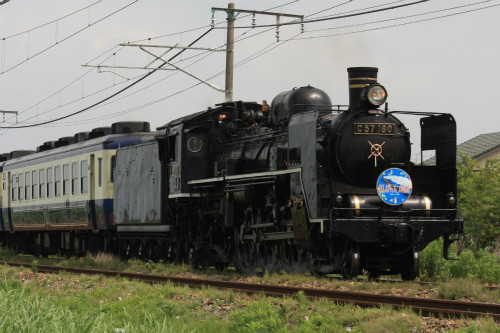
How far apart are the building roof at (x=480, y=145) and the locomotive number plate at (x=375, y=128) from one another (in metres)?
36.5

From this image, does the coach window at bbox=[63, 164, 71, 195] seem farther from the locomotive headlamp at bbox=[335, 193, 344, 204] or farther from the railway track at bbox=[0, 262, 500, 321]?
the locomotive headlamp at bbox=[335, 193, 344, 204]

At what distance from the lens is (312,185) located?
559 inches

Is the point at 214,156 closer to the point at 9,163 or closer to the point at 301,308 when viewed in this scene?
the point at 301,308

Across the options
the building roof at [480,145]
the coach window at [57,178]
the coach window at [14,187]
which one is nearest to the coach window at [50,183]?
the coach window at [57,178]

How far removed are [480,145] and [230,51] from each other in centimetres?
3334

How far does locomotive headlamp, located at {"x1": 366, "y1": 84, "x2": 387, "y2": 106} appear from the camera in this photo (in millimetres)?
14421

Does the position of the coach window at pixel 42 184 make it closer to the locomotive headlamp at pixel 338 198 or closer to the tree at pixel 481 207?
the tree at pixel 481 207

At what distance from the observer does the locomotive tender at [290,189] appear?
14281 mm

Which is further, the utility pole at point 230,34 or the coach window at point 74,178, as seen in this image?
the coach window at point 74,178

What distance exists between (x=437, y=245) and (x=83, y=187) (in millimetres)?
11160

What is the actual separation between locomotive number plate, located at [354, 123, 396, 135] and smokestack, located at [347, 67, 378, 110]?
0.39 meters

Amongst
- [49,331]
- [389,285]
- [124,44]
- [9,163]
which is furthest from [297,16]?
[49,331]

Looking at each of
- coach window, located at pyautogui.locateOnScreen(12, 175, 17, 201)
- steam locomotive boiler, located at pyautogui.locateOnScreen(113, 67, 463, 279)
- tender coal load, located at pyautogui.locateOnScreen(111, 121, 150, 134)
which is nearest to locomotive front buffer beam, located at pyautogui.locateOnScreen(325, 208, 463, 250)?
steam locomotive boiler, located at pyautogui.locateOnScreen(113, 67, 463, 279)

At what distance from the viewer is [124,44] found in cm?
2475
